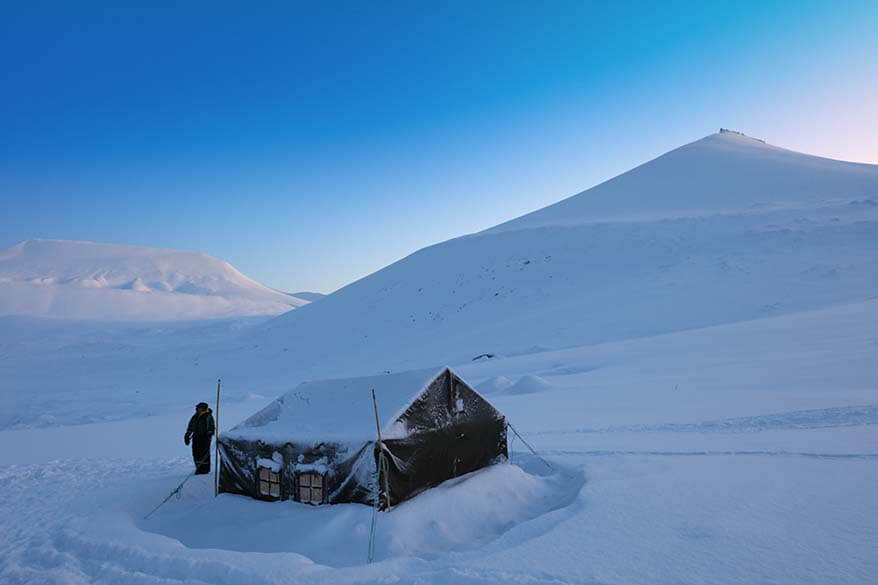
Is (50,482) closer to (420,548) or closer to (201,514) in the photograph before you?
(201,514)

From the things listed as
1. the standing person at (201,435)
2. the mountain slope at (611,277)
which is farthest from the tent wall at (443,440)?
the mountain slope at (611,277)

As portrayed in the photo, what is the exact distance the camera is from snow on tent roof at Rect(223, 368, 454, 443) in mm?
9156

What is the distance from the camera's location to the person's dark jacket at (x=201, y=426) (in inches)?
460

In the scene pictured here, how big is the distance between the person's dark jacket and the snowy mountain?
236ft

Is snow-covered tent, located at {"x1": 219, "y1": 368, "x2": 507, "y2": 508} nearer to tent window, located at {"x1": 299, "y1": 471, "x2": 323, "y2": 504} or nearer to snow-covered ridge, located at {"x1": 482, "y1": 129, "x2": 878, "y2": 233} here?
tent window, located at {"x1": 299, "y1": 471, "x2": 323, "y2": 504}

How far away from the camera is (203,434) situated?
38.4 ft

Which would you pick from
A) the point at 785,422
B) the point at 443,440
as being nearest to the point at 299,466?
the point at 443,440

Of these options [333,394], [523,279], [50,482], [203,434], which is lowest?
[50,482]

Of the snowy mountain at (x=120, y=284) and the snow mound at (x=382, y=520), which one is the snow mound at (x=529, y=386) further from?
the snowy mountain at (x=120, y=284)

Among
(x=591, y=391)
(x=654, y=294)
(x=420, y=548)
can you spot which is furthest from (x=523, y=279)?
(x=420, y=548)

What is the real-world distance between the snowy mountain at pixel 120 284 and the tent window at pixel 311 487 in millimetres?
75393

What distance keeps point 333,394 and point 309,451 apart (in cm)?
130

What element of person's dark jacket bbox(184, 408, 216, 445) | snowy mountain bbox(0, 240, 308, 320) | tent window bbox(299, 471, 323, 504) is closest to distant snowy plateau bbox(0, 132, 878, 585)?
tent window bbox(299, 471, 323, 504)

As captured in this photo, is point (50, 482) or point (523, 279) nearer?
point (50, 482)
